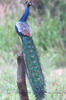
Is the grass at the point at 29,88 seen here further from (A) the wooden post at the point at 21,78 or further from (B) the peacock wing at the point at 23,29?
(B) the peacock wing at the point at 23,29

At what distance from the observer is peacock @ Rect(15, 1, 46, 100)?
457cm

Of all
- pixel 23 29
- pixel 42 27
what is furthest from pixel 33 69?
pixel 42 27

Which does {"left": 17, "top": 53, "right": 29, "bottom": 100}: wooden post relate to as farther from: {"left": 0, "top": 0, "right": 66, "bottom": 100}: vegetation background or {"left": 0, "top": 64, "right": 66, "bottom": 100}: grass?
{"left": 0, "top": 0, "right": 66, "bottom": 100}: vegetation background

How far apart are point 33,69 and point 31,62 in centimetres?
9

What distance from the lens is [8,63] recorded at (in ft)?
26.1

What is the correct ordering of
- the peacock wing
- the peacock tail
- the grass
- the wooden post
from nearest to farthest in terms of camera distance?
the wooden post
the peacock tail
the peacock wing
the grass

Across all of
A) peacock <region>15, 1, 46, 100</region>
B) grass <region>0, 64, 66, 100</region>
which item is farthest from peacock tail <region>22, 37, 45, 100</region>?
grass <region>0, 64, 66, 100</region>

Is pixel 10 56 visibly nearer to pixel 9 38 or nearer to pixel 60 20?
pixel 9 38

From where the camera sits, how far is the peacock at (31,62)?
457 cm

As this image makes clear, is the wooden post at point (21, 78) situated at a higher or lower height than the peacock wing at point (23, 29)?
lower

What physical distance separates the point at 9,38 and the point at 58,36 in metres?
1.42

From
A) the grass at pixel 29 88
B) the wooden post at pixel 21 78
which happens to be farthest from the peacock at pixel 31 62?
the grass at pixel 29 88

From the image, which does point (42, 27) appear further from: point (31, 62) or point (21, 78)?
point (21, 78)

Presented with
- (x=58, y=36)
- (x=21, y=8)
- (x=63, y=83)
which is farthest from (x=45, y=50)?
(x=63, y=83)
